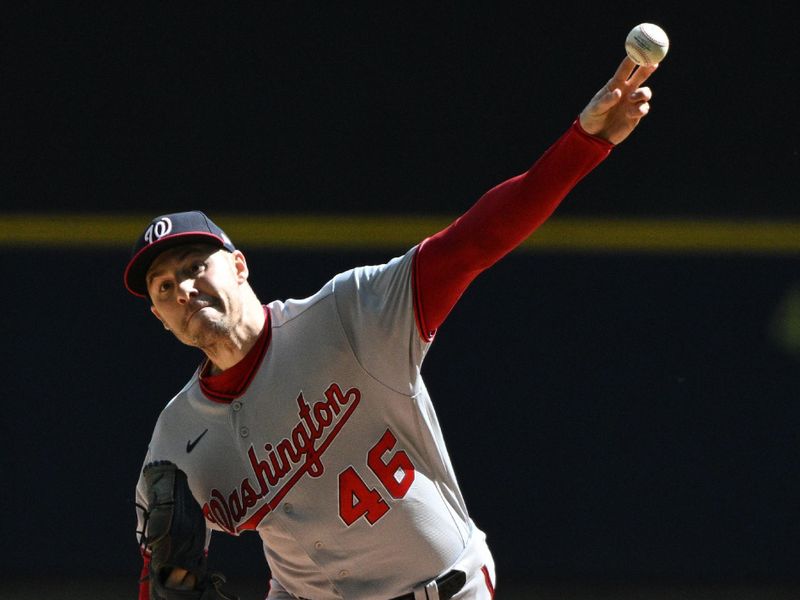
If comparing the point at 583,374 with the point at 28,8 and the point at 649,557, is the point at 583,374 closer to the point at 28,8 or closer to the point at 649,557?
the point at 649,557

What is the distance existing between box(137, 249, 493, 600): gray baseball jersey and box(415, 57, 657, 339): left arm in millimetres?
152

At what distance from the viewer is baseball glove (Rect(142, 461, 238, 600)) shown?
2.51m

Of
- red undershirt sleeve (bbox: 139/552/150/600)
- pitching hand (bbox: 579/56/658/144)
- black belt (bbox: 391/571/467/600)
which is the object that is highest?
pitching hand (bbox: 579/56/658/144)

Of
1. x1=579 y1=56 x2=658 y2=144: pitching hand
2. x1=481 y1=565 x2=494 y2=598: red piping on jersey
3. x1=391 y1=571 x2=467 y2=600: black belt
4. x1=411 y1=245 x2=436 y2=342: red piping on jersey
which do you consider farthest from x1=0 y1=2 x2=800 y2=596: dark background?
x1=579 y1=56 x2=658 y2=144: pitching hand

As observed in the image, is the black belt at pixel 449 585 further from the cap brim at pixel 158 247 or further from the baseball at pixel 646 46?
the baseball at pixel 646 46

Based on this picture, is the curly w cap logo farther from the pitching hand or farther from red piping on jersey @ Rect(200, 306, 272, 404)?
the pitching hand

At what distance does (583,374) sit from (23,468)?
2315 mm

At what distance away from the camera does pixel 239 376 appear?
2.73 meters

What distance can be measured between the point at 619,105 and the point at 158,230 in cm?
101

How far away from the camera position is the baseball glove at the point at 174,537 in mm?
2512

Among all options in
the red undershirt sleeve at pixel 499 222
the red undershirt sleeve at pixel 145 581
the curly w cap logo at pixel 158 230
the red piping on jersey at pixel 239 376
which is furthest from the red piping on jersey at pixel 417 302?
the red undershirt sleeve at pixel 145 581

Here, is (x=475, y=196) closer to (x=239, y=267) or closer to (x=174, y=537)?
(x=239, y=267)

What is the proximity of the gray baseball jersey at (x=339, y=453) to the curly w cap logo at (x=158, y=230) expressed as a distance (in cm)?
33

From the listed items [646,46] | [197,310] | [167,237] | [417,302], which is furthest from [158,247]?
[646,46]
